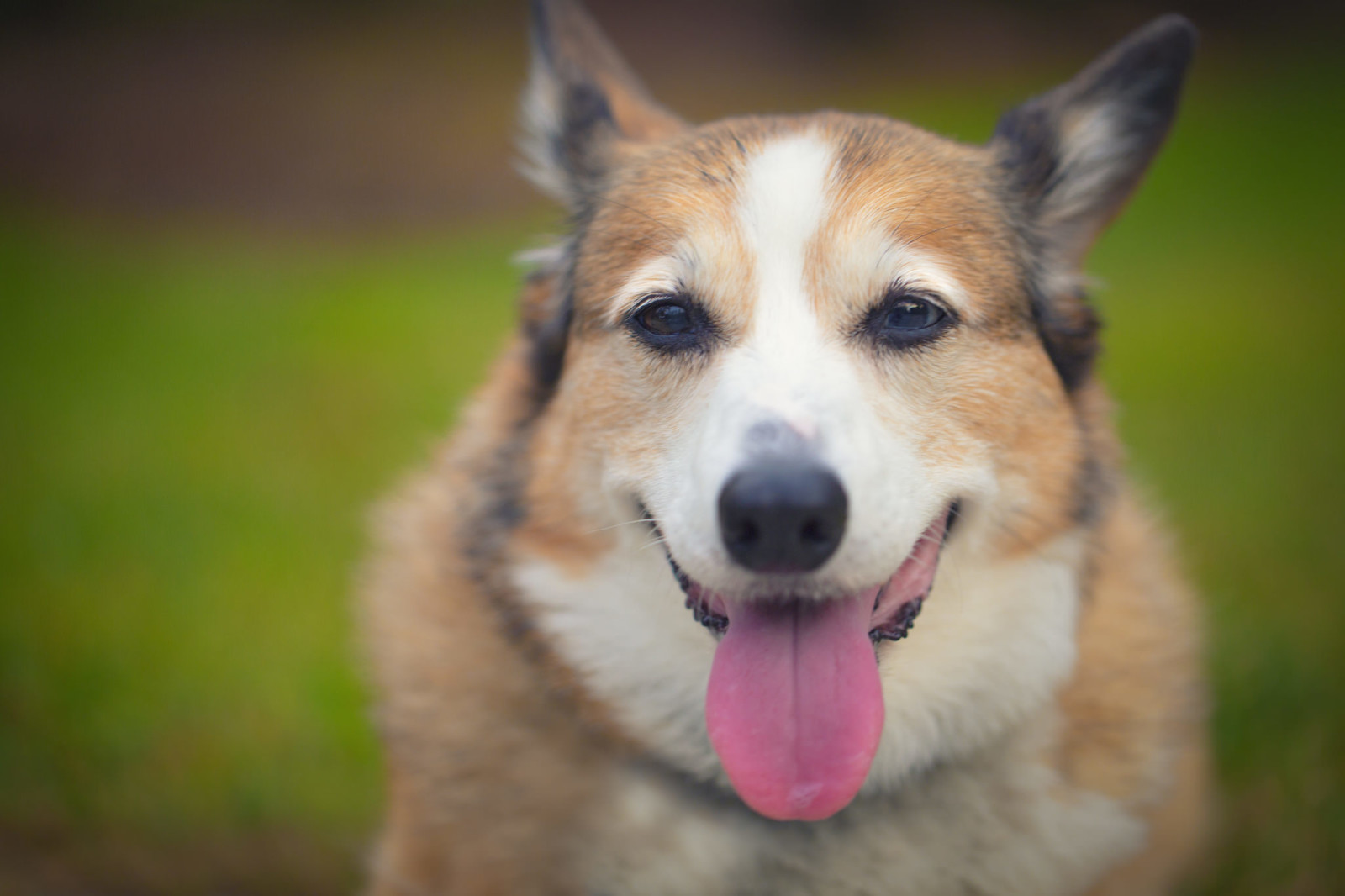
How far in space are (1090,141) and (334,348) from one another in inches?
280

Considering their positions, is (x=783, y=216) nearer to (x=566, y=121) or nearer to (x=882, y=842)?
(x=566, y=121)

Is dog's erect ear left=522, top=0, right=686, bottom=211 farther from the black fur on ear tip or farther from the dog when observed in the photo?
the black fur on ear tip

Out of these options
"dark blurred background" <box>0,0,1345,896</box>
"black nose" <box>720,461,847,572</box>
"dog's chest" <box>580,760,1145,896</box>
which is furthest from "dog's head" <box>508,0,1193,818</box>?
"dark blurred background" <box>0,0,1345,896</box>

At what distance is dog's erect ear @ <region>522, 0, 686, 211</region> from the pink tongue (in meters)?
1.41

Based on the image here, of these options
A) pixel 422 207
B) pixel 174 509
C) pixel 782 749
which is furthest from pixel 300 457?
pixel 422 207

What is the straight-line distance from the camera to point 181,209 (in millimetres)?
13273

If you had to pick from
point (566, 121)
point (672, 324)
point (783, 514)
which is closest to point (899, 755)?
point (783, 514)

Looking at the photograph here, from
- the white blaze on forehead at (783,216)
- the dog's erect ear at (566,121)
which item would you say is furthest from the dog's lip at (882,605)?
the dog's erect ear at (566,121)

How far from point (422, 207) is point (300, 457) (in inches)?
316

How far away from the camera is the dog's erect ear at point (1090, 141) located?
2.54m

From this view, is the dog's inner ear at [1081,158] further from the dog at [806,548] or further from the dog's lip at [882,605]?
the dog's lip at [882,605]

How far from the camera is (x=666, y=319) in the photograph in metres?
2.34

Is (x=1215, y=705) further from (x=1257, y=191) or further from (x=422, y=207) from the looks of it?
(x=422, y=207)

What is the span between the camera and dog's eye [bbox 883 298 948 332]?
2.26 metres
